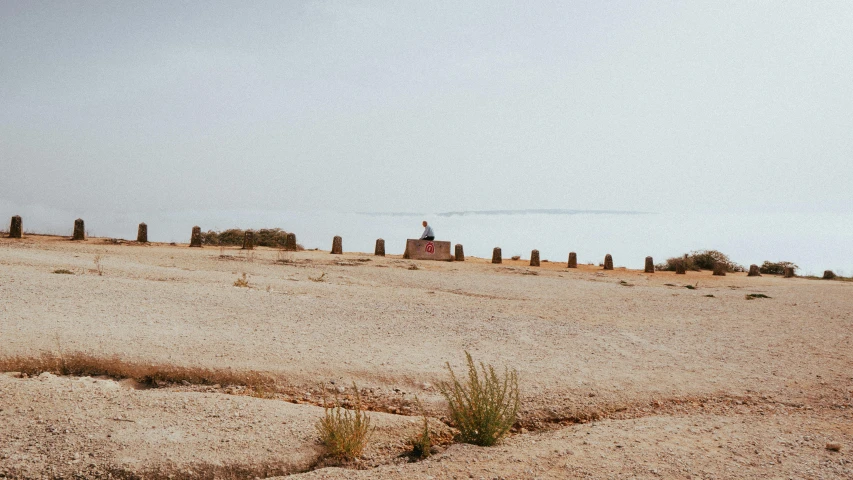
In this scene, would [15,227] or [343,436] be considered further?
[15,227]

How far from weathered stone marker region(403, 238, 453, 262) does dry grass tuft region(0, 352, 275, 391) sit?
16657 millimetres

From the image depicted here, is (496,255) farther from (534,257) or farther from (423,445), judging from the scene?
Result: (423,445)

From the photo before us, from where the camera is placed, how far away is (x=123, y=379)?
18.8 ft

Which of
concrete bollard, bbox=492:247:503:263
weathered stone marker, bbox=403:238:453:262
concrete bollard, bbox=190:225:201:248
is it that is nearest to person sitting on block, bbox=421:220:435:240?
weathered stone marker, bbox=403:238:453:262

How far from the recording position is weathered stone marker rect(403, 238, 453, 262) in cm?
2247

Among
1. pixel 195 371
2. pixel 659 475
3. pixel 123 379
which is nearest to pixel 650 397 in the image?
pixel 659 475

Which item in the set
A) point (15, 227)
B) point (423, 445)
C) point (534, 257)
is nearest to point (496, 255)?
point (534, 257)

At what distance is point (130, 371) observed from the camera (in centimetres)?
579

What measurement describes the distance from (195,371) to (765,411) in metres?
5.47

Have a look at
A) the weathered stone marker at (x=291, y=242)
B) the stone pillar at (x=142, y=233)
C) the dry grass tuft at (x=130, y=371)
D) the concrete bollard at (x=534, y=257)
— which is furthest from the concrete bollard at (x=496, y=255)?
the dry grass tuft at (x=130, y=371)

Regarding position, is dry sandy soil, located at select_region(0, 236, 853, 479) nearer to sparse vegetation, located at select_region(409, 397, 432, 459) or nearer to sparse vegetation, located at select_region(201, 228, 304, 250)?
sparse vegetation, located at select_region(409, 397, 432, 459)

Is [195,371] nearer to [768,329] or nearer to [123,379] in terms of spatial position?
[123,379]

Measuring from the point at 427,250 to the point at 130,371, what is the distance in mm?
17027

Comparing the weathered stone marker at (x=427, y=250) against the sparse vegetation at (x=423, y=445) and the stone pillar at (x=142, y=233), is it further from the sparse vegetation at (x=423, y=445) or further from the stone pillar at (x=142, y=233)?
the sparse vegetation at (x=423, y=445)
